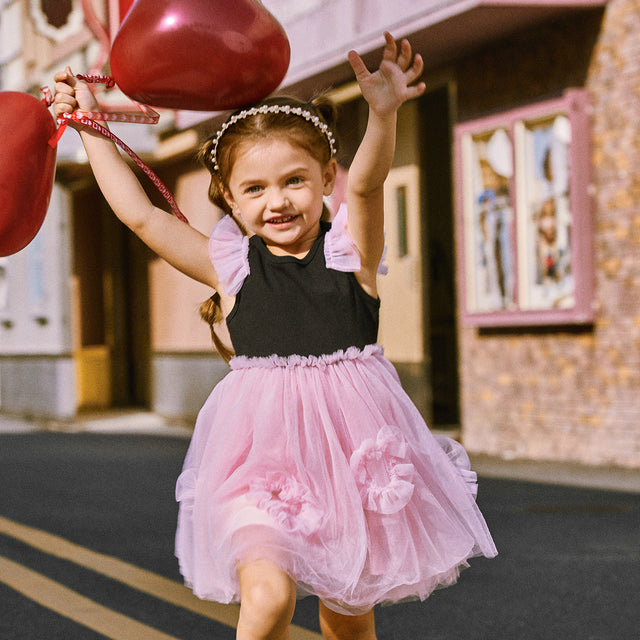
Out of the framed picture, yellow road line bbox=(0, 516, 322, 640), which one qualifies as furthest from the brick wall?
yellow road line bbox=(0, 516, 322, 640)

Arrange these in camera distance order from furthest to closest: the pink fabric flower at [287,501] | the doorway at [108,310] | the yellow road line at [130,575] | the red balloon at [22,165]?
1. the doorway at [108,310]
2. the yellow road line at [130,575]
3. the red balloon at [22,165]
4. the pink fabric flower at [287,501]

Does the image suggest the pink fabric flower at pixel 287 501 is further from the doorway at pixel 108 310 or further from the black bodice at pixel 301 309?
the doorway at pixel 108 310

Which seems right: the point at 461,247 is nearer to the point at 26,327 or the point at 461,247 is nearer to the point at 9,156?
the point at 9,156

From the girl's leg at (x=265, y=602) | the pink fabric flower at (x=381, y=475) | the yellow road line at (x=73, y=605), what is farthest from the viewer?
the yellow road line at (x=73, y=605)

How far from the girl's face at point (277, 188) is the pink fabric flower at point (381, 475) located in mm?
608

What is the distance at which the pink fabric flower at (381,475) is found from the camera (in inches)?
119

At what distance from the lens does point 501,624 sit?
15.0ft

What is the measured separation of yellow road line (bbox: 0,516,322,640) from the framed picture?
4.83 meters

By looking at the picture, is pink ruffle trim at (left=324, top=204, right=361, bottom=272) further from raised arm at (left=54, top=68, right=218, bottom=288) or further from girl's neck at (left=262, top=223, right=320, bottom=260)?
raised arm at (left=54, top=68, right=218, bottom=288)

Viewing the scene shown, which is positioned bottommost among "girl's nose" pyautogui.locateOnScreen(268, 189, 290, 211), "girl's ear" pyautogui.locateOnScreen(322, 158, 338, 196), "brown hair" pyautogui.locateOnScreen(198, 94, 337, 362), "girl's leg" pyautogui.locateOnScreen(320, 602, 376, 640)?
"girl's leg" pyautogui.locateOnScreen(320, 602, 376, 640)

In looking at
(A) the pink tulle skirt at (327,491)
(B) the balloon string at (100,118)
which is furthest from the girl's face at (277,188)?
(A) the pink tulle skirt at (327,491)

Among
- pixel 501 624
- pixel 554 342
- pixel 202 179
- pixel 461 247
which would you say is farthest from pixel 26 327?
pixel 501 624

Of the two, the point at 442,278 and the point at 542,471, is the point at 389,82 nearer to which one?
the point at 542,471

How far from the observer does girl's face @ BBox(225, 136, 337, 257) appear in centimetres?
315
